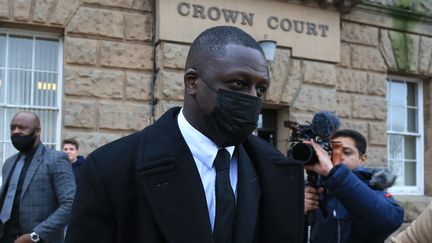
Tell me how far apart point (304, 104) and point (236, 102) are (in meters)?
6.93

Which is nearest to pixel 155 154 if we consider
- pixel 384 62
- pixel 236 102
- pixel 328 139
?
pixel 236 102

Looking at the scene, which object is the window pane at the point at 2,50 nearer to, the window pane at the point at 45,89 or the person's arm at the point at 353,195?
the window pane at the point at 45,89

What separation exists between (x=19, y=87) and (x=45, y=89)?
12.8 inches

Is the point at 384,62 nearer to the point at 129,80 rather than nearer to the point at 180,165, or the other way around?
the point at 129,80

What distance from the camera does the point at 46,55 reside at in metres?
7.25

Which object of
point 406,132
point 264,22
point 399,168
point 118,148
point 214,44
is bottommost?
point 399,168

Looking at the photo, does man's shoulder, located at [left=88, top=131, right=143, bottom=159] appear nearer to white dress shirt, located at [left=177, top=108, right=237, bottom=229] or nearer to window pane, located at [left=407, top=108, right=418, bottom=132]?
white dress shirt, located at [left=177, top=108, right=237, bottom=229]

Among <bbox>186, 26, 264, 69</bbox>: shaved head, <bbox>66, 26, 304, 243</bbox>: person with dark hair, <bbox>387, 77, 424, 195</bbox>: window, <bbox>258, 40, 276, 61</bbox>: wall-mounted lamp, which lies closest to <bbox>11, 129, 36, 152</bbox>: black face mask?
<bbox>66, 26, 304, 243</bbox>: person with dark hair

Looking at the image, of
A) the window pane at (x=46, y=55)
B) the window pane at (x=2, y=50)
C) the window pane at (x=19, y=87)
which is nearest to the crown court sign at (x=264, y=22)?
the window pane at (x=46, y=55)

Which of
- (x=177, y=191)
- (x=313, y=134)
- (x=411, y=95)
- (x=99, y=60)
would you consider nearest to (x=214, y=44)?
(x=177, y=191)

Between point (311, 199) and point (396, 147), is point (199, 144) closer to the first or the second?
point (311, 199)

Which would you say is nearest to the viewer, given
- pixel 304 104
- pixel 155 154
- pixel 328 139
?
pixel 155 154

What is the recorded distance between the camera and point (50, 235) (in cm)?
451

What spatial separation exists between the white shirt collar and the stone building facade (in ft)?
17.6
